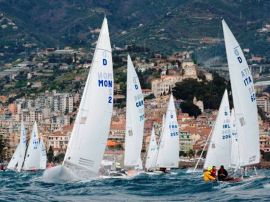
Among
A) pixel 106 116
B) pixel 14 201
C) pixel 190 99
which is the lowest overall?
pixel 14 201

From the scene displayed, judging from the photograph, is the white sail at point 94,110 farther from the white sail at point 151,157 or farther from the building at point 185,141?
the building at point 185,141

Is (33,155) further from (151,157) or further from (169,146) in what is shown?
(169,146)

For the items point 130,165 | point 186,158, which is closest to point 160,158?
point 130,165

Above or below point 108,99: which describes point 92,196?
below

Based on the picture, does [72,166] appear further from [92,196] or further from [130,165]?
[130,165]

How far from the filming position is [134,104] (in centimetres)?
6456

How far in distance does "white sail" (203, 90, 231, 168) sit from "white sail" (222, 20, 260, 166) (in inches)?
819

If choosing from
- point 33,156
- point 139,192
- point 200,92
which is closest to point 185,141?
point 200,92

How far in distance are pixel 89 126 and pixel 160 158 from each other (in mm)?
32273

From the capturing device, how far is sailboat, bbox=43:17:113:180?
4662cm

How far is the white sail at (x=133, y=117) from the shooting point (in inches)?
2537

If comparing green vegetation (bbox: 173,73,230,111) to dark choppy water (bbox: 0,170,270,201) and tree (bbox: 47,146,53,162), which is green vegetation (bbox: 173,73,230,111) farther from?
dark choppy water (bbox: 0,170,270,201)

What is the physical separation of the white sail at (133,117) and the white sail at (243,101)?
1700 centimetres

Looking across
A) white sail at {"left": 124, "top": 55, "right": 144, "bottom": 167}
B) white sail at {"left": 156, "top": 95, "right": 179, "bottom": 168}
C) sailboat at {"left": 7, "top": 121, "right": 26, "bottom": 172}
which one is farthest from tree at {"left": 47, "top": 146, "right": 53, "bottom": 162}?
white sail at {"left": 124, "top": 55, "right": 144, "bottom": 167}
